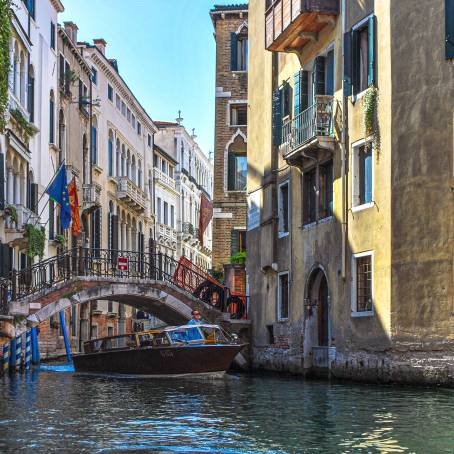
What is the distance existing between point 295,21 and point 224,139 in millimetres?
14024

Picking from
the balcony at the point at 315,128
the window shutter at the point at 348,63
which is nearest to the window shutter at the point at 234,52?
the balcony at the point at 315,128

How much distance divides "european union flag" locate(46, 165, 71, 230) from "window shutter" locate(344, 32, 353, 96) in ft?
29.7

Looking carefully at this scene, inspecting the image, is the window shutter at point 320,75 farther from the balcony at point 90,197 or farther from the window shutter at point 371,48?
the balcony at point 90,197

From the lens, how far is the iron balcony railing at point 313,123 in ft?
81.4

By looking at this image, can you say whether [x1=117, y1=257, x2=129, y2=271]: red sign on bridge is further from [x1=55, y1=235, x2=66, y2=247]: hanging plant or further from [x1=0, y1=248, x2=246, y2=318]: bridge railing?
[x1=55, y1=235, x2=66, y2=247]: hanging plant

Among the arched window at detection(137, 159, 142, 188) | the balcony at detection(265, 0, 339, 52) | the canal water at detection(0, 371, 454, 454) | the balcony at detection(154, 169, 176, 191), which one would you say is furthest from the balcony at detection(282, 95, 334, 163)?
the balcony at detection(154, 169, 176, 191)

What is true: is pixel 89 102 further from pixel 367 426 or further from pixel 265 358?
pixel 367 426

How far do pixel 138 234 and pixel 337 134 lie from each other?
105ft

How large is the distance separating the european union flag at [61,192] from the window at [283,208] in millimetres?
5915

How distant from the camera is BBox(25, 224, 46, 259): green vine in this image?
30536mm

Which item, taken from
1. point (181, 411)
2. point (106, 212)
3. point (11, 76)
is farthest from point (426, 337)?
point (106, 212)

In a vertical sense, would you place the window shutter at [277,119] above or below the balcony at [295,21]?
below

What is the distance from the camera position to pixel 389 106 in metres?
22.0

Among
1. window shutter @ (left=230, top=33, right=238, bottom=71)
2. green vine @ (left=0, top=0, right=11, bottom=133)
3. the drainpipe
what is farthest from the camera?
window shutter @ (left=230, top=33, right=238, bottom=71)
